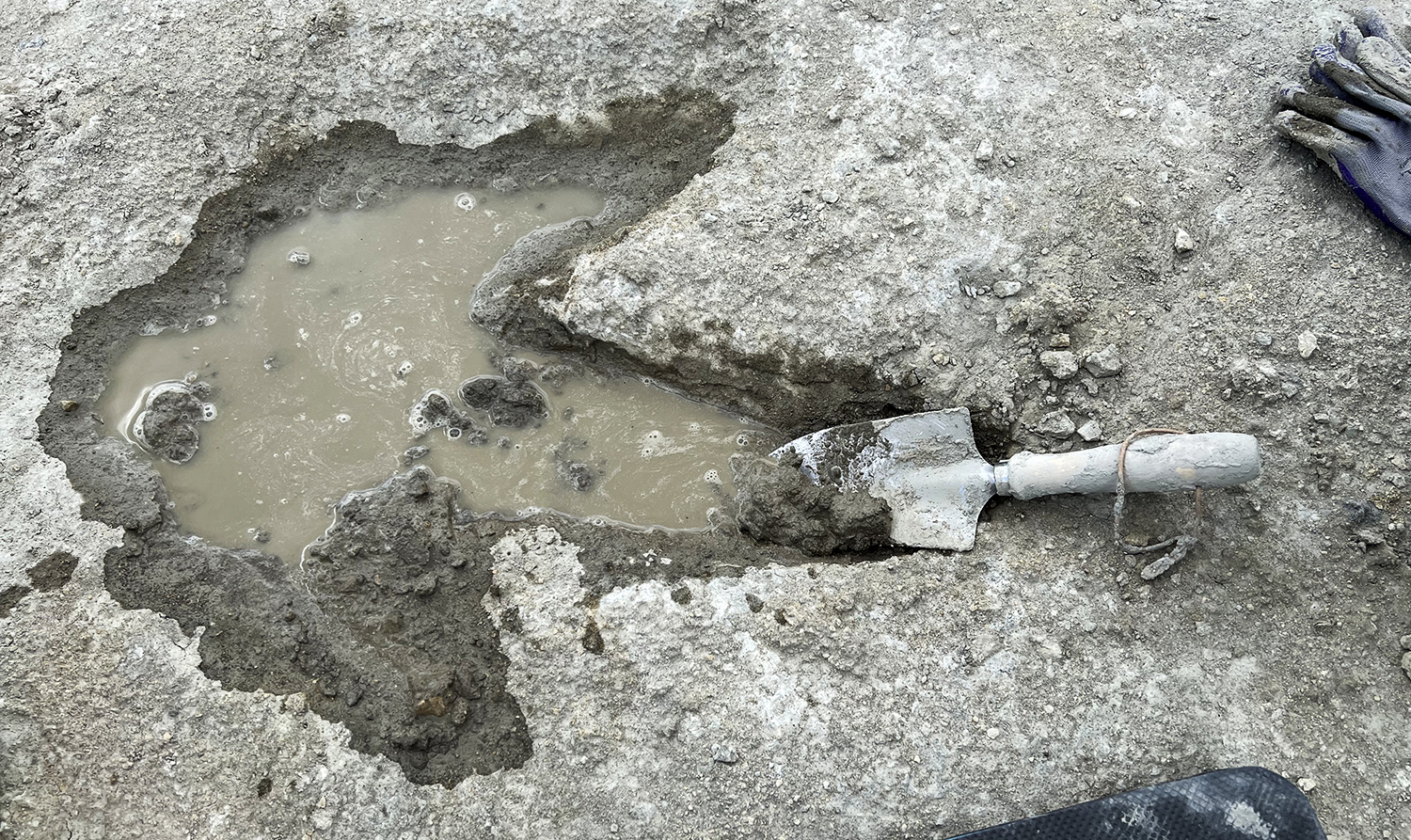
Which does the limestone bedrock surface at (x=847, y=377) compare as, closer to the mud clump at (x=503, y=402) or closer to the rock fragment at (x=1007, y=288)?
the rock fragment at (x=1007, y=288)

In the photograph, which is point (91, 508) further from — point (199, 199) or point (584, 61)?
point (584, 61)

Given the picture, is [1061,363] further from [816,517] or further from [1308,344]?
[816,517]

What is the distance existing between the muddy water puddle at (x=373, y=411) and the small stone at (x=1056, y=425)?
3.60 feet

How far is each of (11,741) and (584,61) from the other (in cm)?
349

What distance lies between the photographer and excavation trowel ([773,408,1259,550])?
2.87m

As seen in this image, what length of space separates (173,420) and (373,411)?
0.80 m

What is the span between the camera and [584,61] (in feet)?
13.0

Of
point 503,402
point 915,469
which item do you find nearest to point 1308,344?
point 915,469

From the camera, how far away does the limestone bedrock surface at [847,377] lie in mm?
2865

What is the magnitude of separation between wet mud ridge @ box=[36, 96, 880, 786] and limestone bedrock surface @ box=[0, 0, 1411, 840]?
0.29ft

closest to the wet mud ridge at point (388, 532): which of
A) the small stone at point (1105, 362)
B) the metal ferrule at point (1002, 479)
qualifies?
A: the metal ferrule at point (1002, 479)

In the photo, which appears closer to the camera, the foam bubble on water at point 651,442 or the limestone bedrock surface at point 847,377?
the limestone bedrock surface at point 847,377

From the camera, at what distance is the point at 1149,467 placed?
9.62 feet

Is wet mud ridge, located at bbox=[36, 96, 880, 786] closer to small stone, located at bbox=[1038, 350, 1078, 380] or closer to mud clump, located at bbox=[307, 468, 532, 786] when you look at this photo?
Result: mud clump, located at bbox=[307, 468, 532, 786]
